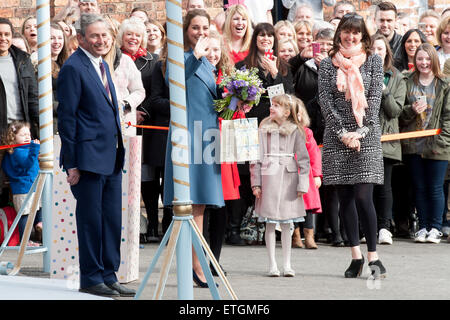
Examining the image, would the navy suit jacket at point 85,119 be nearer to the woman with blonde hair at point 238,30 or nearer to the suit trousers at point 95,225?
the suit trousers at point 95,225

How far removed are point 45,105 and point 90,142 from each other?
165cm

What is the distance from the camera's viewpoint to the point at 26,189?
9883mm

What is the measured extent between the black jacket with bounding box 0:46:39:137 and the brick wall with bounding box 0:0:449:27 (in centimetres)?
352

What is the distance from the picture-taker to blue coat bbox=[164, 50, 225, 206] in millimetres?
7344

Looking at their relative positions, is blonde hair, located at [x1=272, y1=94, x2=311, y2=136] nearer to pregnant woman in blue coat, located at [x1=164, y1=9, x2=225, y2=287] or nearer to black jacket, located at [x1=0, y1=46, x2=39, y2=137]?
pregnant woman in blue coat, located at [x1=164, y1=9, x2=225, y2=287]

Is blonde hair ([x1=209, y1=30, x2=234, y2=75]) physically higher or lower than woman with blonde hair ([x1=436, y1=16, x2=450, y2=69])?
lower

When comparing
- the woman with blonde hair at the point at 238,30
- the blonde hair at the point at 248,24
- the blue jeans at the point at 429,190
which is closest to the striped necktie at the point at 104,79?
the woman with blonde hair at the point at 238,30

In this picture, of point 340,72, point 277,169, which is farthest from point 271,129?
point 340,72

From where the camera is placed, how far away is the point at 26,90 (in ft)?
33.9

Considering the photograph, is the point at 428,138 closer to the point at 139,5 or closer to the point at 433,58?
the point at 433,58

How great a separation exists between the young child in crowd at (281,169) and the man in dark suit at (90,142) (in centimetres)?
164

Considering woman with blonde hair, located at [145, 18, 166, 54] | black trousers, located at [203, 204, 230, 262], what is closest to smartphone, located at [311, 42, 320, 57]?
woman with blonde hair, located at [145, 18, 166, 54]
